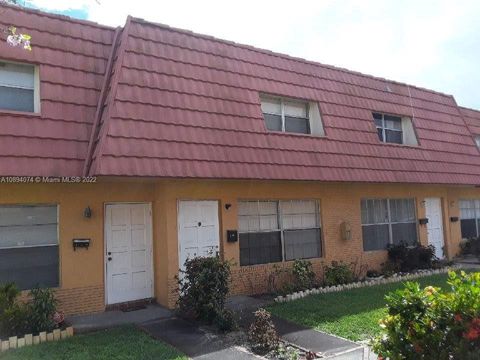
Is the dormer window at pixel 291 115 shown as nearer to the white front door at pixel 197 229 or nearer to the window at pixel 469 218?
the white front door at pixel 197 229

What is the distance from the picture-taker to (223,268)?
8.00m

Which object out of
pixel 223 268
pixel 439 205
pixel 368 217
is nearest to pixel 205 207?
pixel 223 268

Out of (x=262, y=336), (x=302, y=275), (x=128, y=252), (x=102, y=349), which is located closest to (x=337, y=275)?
(x=302, y=275)

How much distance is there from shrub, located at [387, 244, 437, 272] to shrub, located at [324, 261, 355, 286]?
2426 mm

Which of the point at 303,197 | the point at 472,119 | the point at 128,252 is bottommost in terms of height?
the point at 128,252

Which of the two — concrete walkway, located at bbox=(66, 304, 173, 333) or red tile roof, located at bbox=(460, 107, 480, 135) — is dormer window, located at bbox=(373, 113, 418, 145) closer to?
red tile roof, located at bbox=(460, 107, 480, 135)

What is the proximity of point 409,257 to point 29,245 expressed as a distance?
34.2ft

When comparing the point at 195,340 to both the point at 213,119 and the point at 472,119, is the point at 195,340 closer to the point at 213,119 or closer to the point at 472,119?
the point at 213,119

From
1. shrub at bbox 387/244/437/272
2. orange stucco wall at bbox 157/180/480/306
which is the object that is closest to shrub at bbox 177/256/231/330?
A: orange stucco wall at bbox 157/180/480/306

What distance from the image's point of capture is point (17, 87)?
329 inches

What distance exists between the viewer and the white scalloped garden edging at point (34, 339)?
648 centimetres

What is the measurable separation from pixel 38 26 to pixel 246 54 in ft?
16.3

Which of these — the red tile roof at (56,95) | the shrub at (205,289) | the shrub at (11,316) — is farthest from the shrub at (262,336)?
the red tile roof at (56,95)

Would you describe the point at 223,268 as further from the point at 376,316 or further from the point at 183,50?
the point at 183,50
